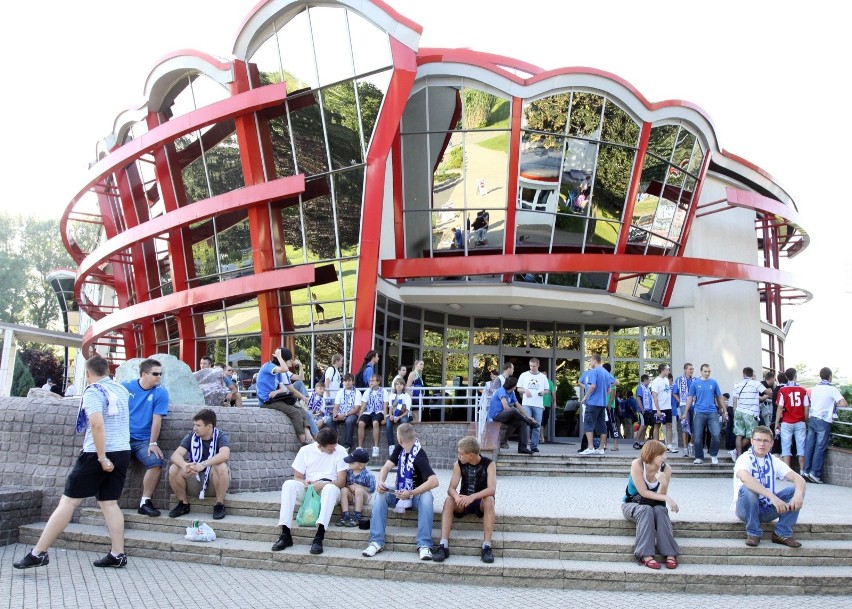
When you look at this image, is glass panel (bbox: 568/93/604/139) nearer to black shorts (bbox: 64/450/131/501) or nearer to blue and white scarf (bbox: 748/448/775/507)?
blue and white scarf (bbox: 748/448/775/507)

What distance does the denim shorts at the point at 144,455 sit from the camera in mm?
8805

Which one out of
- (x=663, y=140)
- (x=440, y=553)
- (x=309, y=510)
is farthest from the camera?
(x=663, y=140)

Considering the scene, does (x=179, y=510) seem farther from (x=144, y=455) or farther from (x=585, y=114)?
(x=585, y=114)

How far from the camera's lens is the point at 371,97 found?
19406 mm

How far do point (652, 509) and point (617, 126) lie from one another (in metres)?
15.5

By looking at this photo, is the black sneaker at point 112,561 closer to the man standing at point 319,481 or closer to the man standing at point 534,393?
the man standing at point 319,481

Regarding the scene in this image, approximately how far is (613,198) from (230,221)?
10667 millimetres

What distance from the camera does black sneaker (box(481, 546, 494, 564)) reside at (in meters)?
7.38

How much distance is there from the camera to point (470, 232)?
21156 mm

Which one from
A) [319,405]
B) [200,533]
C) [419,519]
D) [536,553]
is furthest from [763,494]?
[319,405]

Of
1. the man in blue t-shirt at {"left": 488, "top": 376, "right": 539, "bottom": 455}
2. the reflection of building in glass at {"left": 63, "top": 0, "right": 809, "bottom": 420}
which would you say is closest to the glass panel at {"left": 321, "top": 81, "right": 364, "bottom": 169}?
the reflection of building in glass at {"left": 63, "top": 0, "right": 809, "bottom": 420}

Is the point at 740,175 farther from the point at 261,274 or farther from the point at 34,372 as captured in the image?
the point at 34,372

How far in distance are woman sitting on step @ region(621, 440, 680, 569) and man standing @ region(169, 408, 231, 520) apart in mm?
4385

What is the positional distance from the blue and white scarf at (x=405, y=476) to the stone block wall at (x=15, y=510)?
14.0ft
